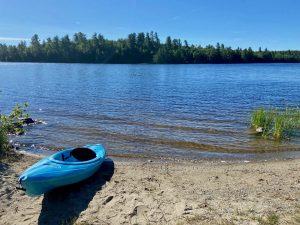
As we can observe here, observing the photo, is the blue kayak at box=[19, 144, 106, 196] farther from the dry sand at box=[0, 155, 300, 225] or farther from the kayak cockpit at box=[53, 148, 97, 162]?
the dry sand at box=[0, 155, 300, 225]

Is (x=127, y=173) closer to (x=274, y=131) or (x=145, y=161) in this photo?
(x=145, y=161)

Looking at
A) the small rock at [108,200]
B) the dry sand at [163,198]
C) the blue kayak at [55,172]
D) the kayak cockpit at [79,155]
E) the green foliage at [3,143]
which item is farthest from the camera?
the green foliage at [3,143]

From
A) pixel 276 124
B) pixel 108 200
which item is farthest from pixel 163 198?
pixel 276 124

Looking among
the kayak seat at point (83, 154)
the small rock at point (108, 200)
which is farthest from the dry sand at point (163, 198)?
the kayak seat at point (83, 154)

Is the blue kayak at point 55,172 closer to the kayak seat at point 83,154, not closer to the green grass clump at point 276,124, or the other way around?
the kayak seat at point 83,154

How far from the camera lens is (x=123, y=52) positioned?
152500 mm

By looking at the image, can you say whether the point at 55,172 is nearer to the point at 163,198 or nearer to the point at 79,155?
the point at 79,155

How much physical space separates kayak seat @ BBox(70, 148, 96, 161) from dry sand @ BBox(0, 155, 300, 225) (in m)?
0.61

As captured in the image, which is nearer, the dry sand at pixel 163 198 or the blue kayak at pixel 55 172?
the dry sand at pixel 163 198

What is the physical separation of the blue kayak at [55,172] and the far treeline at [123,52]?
14039 centimetres

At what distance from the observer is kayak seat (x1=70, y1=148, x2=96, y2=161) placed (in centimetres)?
1097

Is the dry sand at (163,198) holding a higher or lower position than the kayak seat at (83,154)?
lower

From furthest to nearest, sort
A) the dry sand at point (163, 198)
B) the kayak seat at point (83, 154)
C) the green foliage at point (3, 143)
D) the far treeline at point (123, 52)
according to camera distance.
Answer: the far treeline at point (123, 52)
the green foliage at point (3, 143)
the kayak seat at point (83, 154)
the dry sand at point (163, 198)

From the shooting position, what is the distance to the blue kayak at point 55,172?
26.1ft
